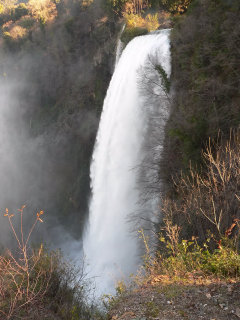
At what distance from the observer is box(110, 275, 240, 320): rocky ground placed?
3.48 meters

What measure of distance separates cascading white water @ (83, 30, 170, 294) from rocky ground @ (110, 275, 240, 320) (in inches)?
324

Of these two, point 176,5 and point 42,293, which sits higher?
point 176,5

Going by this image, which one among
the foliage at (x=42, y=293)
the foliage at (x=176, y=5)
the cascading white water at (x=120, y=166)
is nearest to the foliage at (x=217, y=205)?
the foliage at (x=42, y=293)

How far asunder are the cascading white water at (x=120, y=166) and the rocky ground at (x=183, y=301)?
8237 mm

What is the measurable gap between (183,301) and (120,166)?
36.8 ft

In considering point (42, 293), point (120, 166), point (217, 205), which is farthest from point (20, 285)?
point (120, 166)

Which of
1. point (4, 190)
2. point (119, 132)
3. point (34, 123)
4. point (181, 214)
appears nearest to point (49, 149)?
point (34, 123)

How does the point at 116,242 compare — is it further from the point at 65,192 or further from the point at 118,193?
the point at 65,192

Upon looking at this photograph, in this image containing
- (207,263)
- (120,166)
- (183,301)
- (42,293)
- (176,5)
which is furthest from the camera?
(176,5)

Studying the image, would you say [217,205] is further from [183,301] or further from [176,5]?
[176,5]

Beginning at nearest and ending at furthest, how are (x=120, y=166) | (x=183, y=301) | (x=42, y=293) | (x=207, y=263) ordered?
1. (x=183, y=301)
2. (x=207, y=263)
3. (x=42, y=293)
4. (x=120, y=166)

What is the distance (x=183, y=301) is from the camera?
3.83 meters

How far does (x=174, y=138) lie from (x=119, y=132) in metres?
5.34

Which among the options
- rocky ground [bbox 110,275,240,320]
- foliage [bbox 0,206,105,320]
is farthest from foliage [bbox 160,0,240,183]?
foliage [bbox 0,206,105,320]
